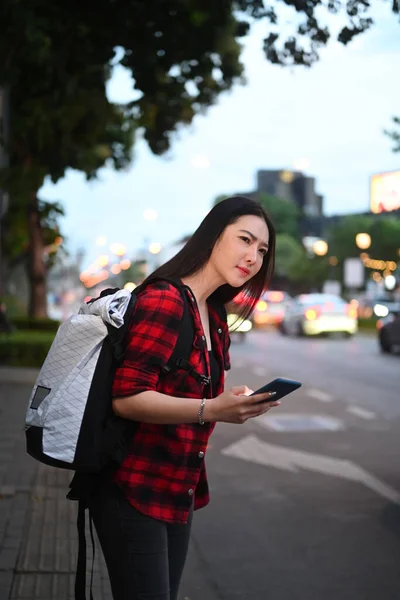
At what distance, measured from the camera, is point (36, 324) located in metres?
25.9

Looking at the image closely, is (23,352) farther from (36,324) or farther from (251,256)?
(251,256)

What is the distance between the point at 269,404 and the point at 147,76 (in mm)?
8075

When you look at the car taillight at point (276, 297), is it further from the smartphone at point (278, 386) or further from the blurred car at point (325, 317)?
the smartphone at point (278, 386)

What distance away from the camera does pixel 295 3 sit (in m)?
6.53

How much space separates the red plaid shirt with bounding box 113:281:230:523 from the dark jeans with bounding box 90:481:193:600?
0.03 m

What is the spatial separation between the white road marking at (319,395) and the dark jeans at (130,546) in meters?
11.7

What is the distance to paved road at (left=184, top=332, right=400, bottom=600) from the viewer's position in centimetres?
525

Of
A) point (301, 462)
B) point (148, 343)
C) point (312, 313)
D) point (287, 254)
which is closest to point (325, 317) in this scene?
point (312, 313)

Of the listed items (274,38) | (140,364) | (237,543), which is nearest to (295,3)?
(274,38)

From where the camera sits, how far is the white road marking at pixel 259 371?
18.7 m

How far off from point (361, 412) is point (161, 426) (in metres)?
10.3

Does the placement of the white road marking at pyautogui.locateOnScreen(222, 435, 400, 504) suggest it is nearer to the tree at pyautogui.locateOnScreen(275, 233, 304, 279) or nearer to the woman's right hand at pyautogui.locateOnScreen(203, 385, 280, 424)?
the woman's right hand at pyautogui.locateOnScreen(203, 385, 280, 424)

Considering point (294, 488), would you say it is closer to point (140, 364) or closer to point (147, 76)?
point (147, 76)

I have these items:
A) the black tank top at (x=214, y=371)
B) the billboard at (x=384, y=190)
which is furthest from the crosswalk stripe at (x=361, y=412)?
the billboard at (x=384, y=190)
